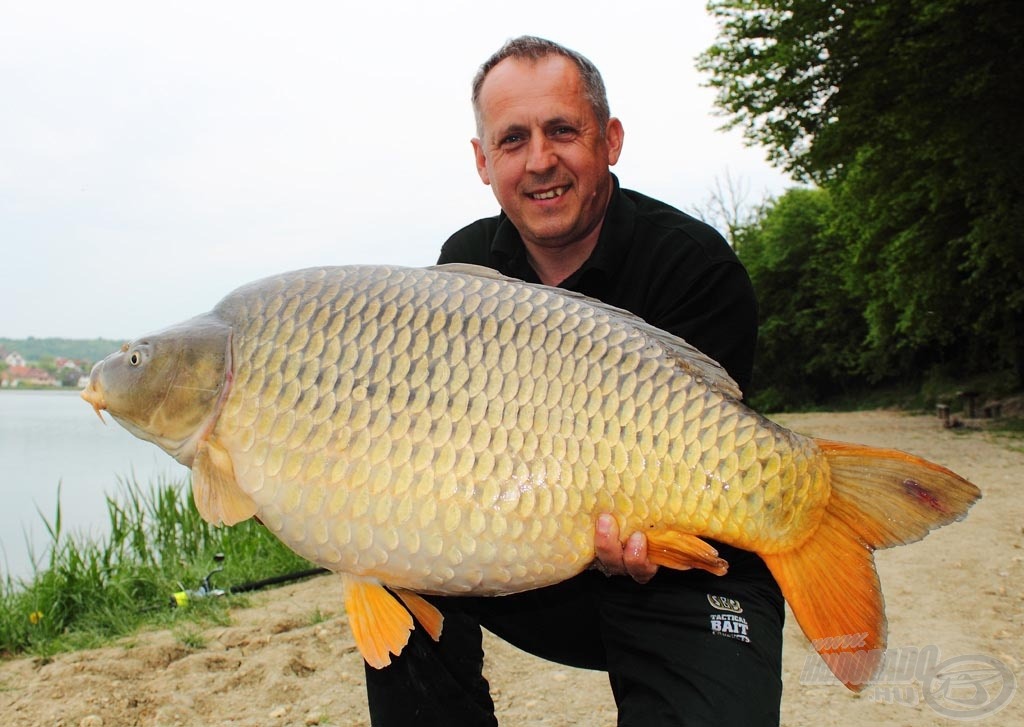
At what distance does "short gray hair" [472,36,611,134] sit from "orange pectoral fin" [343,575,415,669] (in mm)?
1104

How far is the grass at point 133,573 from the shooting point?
3.37 metres

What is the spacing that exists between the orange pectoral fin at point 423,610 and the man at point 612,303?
236 millimetres

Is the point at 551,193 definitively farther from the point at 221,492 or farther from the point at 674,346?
the point at 221,492

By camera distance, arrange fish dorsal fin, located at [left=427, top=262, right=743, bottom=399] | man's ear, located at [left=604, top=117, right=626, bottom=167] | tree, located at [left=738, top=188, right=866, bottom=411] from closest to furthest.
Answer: fish dorsal fin, located at [left=427, top=262, right=743, bottom=399]
man's ear, located at [left=604, top=117, right=626, bottom=167]
tree, located at [left=738, top=188, right=866, bottom=411]

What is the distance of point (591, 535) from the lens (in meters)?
1.43

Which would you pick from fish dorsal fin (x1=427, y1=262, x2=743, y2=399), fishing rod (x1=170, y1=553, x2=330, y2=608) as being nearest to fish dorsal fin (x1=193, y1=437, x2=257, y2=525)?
fish dorsal fin (x1=427, y1=262, x2=743, y2=399)

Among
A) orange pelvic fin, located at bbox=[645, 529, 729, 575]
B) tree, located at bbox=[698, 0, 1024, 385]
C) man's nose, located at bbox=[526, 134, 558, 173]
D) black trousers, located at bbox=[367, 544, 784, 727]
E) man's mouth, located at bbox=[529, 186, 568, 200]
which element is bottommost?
black trousers, located at bbox=[367, 544, 784, 727]

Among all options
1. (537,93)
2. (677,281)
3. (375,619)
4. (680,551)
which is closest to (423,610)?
(375,619)

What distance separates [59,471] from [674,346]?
9744 millimetres

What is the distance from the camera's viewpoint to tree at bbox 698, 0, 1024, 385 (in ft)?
28.6

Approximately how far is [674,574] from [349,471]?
2.22 feet

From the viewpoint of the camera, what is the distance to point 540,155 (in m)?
1.94

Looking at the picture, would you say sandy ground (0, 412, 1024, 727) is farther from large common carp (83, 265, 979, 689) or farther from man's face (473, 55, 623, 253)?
man's face (473, 55, 623, 253)

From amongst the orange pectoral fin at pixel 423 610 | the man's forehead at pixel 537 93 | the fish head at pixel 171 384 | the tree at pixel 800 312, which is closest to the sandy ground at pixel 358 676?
the orange pectoral fin at pixel 423 610
